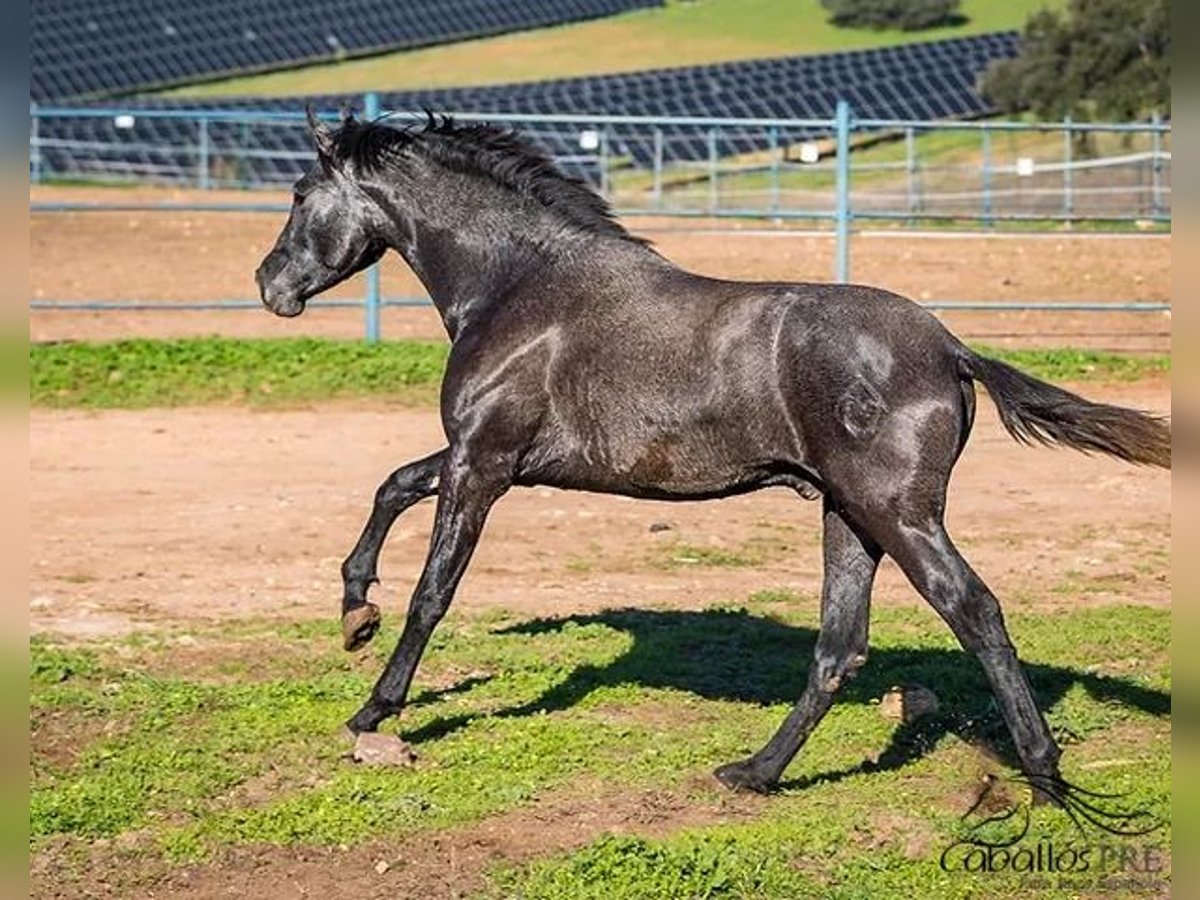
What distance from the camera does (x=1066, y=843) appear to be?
17.5ft

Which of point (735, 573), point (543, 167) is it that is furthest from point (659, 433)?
point (735, 573)

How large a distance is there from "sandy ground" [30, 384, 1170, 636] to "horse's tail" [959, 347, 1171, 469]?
9.05 feet

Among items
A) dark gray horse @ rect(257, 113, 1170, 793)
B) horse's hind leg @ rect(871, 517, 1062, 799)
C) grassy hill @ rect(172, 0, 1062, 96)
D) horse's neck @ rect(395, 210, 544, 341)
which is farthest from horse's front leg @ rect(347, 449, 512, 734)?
grassy hill @ rect(172, 0, 1062, 96)

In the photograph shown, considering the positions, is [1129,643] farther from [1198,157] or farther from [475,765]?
[1198,157]

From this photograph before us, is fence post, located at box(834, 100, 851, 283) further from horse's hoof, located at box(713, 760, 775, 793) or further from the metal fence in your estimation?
horse's hoof, located at box(713, 760, 775, 793)

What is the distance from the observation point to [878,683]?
7133mm

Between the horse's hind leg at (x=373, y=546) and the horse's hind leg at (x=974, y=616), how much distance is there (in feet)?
5.61

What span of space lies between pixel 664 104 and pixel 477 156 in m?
30.5

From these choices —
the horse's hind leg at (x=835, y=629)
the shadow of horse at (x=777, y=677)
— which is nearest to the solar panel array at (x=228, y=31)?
the shadow of horse at (x=777, y=677)

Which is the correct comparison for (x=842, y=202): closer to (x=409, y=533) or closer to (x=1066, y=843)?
(x=409, y=533)

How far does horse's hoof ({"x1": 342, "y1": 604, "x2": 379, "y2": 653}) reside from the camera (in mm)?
6516

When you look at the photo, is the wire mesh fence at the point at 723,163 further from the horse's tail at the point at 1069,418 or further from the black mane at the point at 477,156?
the horse's tail at the point at 1069,418

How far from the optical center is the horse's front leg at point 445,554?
20.6 ft

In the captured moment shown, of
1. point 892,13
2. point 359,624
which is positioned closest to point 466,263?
point 359,624
